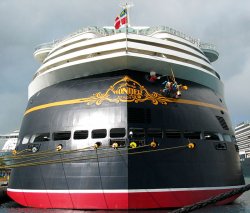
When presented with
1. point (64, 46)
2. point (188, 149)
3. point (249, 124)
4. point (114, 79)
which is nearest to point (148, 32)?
point (64, 46)

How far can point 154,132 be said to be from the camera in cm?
1571

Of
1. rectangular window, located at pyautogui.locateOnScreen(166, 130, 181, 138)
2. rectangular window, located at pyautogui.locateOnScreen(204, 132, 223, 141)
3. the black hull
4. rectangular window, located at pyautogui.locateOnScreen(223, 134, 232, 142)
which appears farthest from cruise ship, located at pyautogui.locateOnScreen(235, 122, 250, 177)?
rectangular window, located at pyautogui.locateOnScreen(166, 130, 181, 138)

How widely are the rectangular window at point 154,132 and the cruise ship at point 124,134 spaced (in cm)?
5

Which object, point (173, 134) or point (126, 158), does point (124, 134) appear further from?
point (173, 134)

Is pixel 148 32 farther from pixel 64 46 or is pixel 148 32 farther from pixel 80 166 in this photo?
pixel 80 166

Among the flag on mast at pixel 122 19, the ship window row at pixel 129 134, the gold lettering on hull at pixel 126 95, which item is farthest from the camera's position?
the flag on mast at pixel 122 19

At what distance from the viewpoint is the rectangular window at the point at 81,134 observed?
16.0 meters

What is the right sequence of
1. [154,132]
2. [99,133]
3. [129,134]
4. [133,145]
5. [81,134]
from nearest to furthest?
[133,145] < [129,134] < [154,132] < [99,133] < [81,134]

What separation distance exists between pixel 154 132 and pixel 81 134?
3.81 m

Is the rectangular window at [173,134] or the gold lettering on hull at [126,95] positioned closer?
the rectangular window at [173,134]

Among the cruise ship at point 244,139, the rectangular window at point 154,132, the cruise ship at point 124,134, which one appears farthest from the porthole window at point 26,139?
the cruise ship at point 244,139

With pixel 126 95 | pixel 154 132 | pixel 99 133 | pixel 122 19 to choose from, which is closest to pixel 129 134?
pixel 154 132

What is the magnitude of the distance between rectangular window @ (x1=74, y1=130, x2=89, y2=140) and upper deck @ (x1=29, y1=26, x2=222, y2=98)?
Answer: 360 centimetres

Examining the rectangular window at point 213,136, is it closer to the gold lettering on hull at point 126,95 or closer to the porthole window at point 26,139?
the gold lettering on hull at point 126,95
